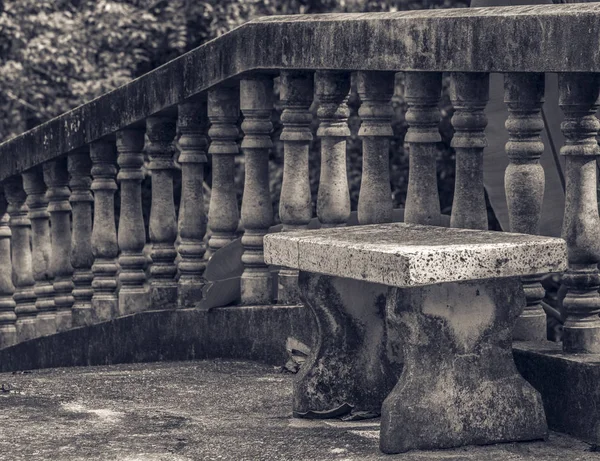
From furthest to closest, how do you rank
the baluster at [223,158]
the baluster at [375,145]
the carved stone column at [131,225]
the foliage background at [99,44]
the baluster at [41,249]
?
1. the foliage background at [99,44]
2. the baluster at [41,249]
3. the carved stone column at [131,225]
4. the baluster at [223,158]
5. the baluster at [375,145]

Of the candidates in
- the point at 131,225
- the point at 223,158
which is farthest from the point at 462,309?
the point at 131,225

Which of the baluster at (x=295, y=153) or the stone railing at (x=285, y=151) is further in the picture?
the baluster at (x=295, y=153)

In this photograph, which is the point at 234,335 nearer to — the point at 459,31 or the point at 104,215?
the point at 104,215

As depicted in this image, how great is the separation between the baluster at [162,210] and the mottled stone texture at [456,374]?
2.29 m

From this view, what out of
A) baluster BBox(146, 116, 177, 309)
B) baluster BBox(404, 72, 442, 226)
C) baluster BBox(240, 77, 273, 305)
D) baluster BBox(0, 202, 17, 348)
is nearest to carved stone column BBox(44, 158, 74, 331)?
baluster BBox(0, 202, 17, 348)

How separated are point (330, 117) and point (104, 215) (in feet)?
5.10

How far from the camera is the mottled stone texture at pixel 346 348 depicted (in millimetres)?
4699

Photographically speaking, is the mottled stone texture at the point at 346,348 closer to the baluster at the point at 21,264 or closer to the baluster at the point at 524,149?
the baluster at the point at 524,149

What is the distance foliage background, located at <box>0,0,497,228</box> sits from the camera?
41.8ft

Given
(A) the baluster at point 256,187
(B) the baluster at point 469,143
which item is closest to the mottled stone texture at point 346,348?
(B) the baluster at point 469,143

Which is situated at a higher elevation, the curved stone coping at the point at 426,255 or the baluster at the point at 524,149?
the baluster at the point at 524,149

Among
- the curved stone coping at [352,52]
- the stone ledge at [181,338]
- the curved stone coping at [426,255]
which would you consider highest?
the curved stone coping at [352,52]

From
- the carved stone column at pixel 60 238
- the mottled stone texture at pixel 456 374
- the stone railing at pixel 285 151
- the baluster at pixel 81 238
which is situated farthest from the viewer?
the carved stone column at pixel 60 238

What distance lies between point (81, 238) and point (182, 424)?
229 centimetres
